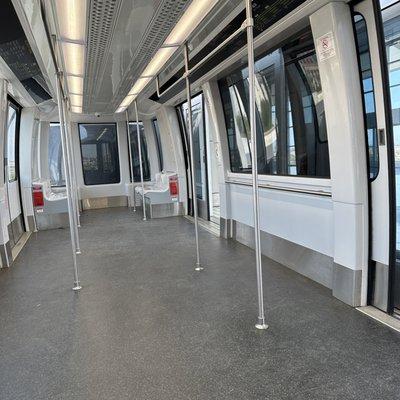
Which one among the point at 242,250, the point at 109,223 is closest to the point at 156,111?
the point at 109,223

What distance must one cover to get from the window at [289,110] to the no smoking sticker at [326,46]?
1.80ft

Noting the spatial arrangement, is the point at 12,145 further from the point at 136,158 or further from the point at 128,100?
the point at 136,158

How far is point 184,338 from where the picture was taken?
8.66 feet

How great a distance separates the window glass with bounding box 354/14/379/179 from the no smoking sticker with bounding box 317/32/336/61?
0.21m

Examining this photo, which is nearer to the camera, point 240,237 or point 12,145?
point 240,237

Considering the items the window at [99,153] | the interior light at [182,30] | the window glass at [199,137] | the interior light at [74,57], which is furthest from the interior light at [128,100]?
the window at [99,153]

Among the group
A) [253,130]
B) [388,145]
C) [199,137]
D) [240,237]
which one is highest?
[199,137]

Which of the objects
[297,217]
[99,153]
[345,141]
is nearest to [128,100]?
[99,153]

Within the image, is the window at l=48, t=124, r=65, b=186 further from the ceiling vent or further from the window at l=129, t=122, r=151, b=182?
the ceiling vent

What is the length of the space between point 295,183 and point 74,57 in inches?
109

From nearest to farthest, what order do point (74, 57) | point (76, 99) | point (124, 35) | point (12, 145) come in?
point (124, 35)
point (74, 57)
point (76, 99)
point (12, 145)

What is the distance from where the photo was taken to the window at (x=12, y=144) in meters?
6.69

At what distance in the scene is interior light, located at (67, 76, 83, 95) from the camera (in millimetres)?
4934

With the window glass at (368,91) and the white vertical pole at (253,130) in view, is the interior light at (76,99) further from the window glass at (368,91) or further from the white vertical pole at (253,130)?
the window glass at (368,91)
